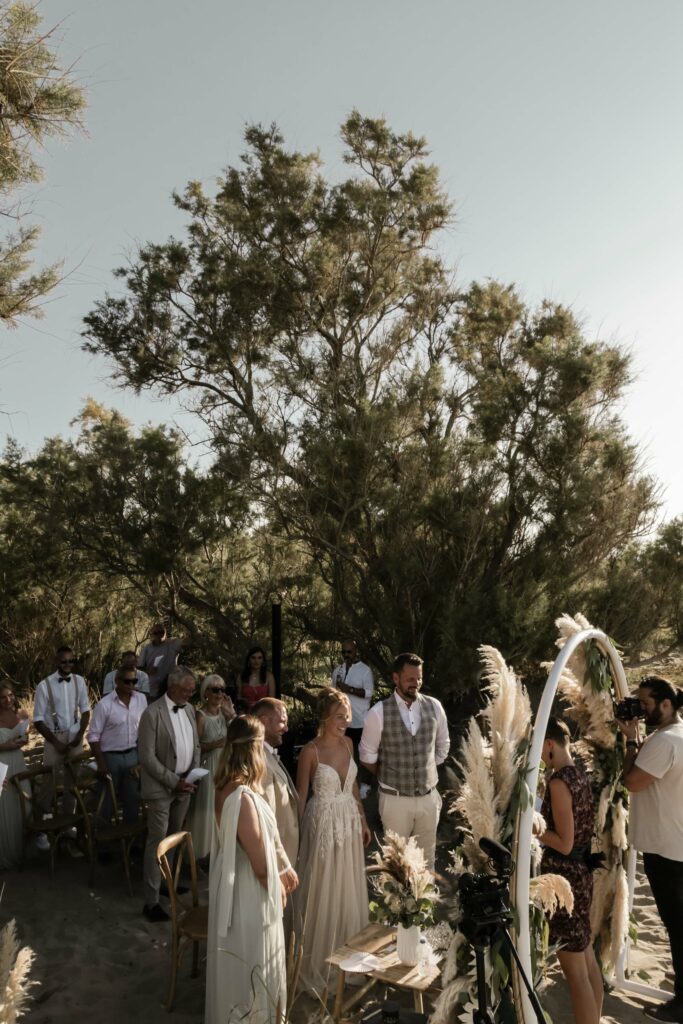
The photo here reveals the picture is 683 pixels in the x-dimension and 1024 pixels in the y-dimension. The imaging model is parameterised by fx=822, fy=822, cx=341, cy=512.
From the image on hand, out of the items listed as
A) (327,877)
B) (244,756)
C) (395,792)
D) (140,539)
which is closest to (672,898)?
(395,792)

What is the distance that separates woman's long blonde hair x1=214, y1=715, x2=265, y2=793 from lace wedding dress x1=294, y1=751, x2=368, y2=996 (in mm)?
1181

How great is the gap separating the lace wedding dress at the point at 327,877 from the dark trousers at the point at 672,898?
5.68 ft

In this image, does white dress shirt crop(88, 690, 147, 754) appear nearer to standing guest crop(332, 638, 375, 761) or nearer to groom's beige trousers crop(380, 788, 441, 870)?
groom's beige trousers crop(380, 788, 441, 870)

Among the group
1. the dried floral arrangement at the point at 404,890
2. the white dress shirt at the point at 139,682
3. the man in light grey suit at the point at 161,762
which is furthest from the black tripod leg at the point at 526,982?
the white dress shirt at the point at 139,682

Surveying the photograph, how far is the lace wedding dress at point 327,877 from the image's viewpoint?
195 inches

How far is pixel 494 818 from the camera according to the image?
321cm

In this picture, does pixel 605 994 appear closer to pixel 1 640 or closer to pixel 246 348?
pixel 246 348

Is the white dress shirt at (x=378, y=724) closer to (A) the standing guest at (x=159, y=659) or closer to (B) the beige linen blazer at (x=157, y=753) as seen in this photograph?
(B) the beige linen blazer at (x=157, y=753)

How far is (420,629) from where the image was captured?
11156 millimetres

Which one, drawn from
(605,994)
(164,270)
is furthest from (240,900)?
(164,270)

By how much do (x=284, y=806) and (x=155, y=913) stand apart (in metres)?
2.17

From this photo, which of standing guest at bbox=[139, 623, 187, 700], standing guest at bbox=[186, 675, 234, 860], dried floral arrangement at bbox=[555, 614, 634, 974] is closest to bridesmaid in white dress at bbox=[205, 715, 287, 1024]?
dried floral arrangement at bbox=[555, 614, 634, 974]

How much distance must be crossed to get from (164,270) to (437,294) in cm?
455

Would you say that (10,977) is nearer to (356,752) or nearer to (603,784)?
(603,784)
